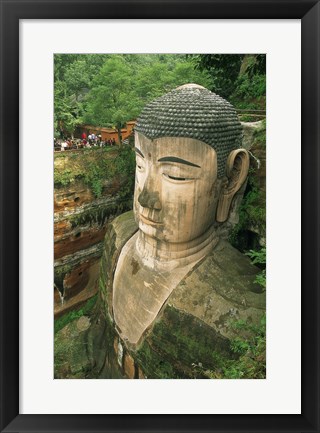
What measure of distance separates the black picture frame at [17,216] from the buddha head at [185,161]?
1.23m

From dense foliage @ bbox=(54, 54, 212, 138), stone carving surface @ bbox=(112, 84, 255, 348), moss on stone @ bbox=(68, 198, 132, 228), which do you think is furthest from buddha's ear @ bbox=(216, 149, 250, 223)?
moss on stone @ bbox=(68, 198, 132, 228)

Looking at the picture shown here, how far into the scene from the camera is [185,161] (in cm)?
509

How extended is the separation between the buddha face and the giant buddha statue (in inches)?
0.5

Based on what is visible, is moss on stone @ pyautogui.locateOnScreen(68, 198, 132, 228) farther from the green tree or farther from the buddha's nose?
the buddha's nose

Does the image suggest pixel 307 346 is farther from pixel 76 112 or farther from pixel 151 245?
pixel 76 112

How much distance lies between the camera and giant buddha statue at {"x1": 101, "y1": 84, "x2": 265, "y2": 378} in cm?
509

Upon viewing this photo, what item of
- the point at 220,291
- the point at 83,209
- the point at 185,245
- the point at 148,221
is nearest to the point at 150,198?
the point at 148,221

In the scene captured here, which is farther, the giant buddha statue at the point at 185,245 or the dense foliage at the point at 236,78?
the dense foliage at the point at 236,78

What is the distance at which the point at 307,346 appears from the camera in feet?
13.8

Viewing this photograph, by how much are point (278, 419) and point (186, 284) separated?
5.85ft

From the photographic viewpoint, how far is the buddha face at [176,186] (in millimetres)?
5102

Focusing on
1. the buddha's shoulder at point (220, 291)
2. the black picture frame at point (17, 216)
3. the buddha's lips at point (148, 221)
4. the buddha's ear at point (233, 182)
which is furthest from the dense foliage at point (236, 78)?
the buddha's shoulder at point (220, 291)

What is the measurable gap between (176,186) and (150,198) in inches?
14.0

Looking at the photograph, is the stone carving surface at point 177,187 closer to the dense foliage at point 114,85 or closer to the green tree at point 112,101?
the dense foliage at point 114,85
